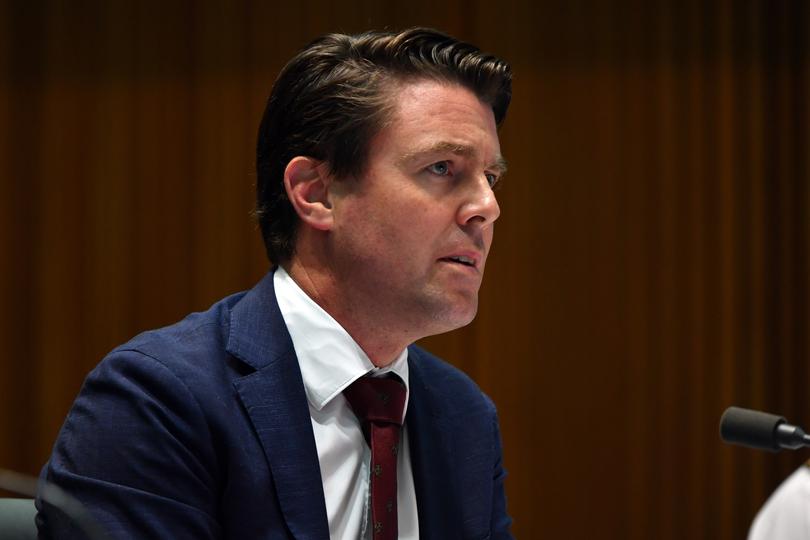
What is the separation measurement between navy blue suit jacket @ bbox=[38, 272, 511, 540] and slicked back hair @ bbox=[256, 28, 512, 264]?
0.24m

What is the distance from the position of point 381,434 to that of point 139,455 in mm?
436

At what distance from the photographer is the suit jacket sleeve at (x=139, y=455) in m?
1.51

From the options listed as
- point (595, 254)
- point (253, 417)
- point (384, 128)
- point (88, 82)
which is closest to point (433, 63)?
point (384, 128)

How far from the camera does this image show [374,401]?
6.10 feet

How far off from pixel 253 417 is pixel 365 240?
15.7 inches

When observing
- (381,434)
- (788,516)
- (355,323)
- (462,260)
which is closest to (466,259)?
(462,260)

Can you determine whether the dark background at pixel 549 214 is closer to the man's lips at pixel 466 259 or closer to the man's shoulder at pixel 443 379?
the man's shoulder at pixel 443 379

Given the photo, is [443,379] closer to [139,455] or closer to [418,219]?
[418,219]

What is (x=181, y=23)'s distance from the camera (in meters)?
3.80

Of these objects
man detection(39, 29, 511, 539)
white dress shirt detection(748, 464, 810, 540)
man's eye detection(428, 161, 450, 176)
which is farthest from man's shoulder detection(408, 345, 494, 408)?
white dress shirt detection(748, 464, 810, 540)

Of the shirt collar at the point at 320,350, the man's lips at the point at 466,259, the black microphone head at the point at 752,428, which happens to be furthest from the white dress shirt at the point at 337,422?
the black microphone head at the point at 752,428

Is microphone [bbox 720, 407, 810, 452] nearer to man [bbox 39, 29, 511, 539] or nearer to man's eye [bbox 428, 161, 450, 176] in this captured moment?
man [bbox 39, 29, 511, 539]

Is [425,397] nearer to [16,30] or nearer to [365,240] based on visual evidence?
[365,240]

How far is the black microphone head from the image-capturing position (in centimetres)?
159
